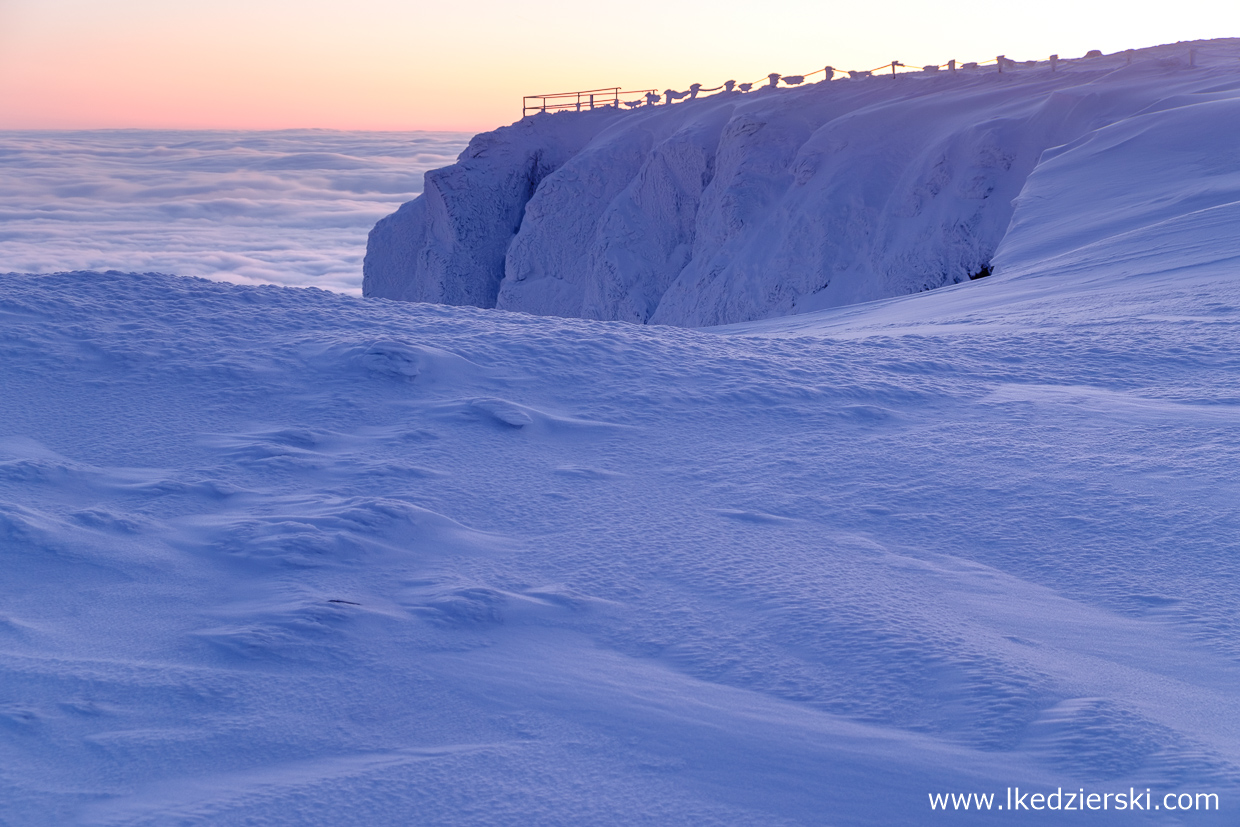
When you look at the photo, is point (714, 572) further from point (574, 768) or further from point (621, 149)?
point (621, 149)

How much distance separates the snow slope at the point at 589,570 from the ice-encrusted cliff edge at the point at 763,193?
7.01m

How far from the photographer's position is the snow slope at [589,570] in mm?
2029

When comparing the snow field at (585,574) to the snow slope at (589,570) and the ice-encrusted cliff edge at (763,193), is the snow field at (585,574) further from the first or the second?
the ice-encrusted cliff edge at (763,193)

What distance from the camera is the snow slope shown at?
6.66 ft

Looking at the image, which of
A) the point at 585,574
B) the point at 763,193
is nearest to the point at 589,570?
the point at 585,574

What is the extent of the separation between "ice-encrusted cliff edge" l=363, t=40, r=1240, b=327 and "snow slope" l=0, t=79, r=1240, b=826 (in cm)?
701

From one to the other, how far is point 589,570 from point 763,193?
1890cm

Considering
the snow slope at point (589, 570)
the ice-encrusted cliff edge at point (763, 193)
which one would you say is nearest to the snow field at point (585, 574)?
the snow slope at point (589, 570)

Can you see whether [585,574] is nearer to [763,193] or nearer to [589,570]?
[589,570]

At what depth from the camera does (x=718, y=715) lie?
2.24 meters

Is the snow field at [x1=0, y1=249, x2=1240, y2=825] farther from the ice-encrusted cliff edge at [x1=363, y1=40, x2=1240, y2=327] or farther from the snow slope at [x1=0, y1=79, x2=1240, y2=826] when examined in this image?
the ice-encrusted cliff edge at [x1=363, y1=40, x2=1240, y2=327]

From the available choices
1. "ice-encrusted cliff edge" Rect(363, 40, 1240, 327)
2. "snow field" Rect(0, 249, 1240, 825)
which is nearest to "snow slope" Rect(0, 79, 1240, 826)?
"snow field" Rect(0, 249, 1240, 825)

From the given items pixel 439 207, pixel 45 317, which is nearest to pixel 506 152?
pixel 439 207

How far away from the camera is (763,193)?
68.4 ft
